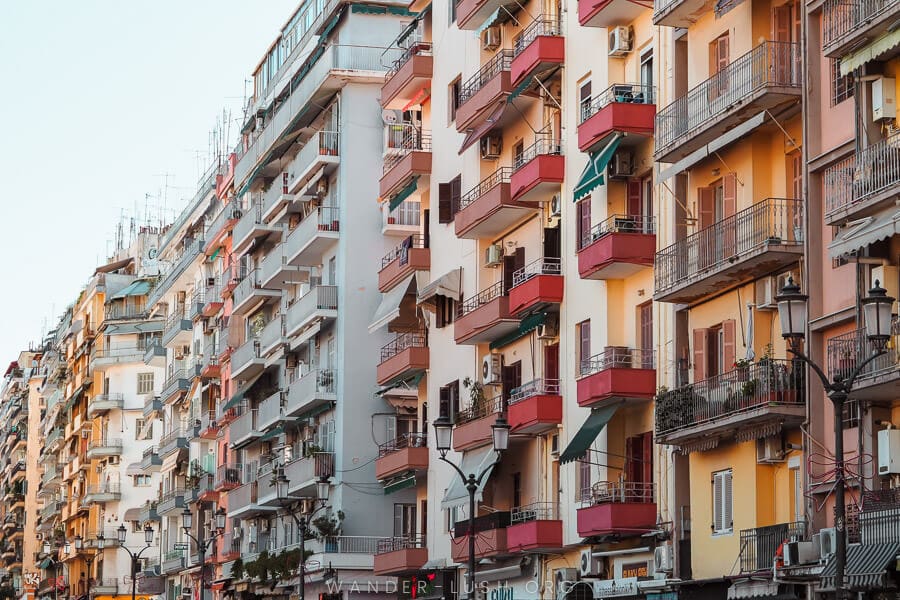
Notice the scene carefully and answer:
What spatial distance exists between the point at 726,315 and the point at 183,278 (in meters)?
60.4

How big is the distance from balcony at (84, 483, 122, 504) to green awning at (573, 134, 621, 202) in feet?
235

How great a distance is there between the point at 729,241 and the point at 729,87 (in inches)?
110

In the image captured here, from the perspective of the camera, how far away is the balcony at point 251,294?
70.7 metres

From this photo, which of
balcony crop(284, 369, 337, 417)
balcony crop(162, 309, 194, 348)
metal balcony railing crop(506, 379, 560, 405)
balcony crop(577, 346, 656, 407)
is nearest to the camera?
balcony crop(577, 346, 656, 407)

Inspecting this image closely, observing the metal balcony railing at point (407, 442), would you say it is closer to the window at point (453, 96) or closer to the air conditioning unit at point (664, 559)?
the window at point (453, 96)

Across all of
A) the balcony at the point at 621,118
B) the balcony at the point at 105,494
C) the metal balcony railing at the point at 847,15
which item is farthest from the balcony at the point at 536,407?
the balcony at the point at 105,494

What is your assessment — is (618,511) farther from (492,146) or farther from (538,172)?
(492,146)

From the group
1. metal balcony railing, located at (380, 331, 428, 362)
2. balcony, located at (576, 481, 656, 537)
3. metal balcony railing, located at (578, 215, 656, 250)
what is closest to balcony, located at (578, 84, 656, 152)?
metal balcony railing, located at (578, 215, 656, 250)

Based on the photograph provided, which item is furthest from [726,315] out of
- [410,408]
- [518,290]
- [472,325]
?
[410,408]

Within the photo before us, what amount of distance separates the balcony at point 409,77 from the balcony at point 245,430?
18838mm

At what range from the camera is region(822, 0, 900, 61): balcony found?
88.7 ft

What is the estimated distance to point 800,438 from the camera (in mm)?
30688

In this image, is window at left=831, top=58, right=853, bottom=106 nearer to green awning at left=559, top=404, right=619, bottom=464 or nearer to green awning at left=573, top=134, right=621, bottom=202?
green awning at left=573, top=134, right=621, bottom=202

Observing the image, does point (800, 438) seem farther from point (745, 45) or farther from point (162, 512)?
point (162, 512)
